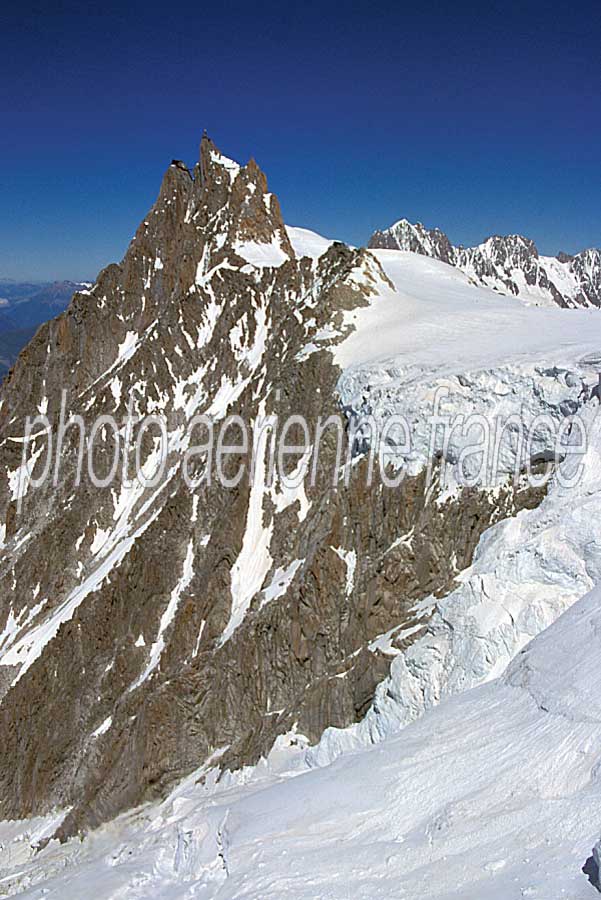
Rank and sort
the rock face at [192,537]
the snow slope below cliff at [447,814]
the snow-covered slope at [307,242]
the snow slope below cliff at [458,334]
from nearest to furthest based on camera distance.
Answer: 1. the snow slope below cliff at [447,814]
2. the rock face at [192,537]
3. the snow slope below cliff at [458,334]
4. the snow-covered slope at [307,242]

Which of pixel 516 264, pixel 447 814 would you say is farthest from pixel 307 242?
pixel 516 264

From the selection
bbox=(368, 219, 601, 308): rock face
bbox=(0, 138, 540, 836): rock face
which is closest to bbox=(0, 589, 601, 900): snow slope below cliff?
bbox=(0, 138, 540, 836): rock face

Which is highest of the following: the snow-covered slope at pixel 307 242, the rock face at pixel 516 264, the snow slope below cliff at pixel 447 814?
the rock face at pixel 516 264

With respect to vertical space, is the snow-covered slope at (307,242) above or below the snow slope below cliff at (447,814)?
above

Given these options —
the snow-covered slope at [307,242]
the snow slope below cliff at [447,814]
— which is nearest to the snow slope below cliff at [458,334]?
the snow slope below cliff at [447,814]

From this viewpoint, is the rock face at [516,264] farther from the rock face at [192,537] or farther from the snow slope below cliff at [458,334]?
the snow slope below cliff at [458,334]

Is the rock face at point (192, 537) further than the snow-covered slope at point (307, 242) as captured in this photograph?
No

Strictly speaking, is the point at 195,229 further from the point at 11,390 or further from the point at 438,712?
the point at 438,712

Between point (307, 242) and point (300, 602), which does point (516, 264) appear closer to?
point (307, 242)
